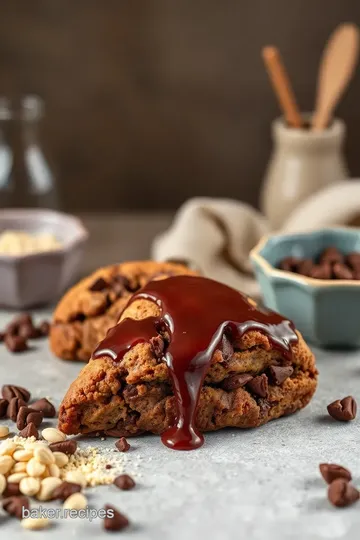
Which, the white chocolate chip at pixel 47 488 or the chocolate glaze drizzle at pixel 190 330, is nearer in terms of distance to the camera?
the white chocolate chip at pixel 47 488

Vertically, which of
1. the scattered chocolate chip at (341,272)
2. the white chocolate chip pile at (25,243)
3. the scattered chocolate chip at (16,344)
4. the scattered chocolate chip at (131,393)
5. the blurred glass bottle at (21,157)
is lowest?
the scattered chocolate chip at (16,344)

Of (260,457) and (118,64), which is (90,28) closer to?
(118,64)

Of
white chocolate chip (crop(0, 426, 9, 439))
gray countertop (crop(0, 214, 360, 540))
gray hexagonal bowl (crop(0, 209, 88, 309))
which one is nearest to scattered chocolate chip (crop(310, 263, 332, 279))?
gray countertop (crop(0, 214, 360, 540))

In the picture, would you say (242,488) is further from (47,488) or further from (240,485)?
(47,488)

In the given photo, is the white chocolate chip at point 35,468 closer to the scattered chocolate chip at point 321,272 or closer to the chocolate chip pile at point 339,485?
the chocolate chip pile at point 339,485

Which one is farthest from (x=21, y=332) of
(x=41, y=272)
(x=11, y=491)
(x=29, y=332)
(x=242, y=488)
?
(x=242, y=488)

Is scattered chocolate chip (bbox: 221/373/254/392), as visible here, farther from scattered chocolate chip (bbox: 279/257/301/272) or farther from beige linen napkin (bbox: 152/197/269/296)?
beige linen napkin (bbox: 152/197/269/296)

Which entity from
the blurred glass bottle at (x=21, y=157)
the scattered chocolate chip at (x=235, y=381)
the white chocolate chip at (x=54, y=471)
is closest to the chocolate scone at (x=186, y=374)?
the scattered chocolate chip at (x=235, y=381)
